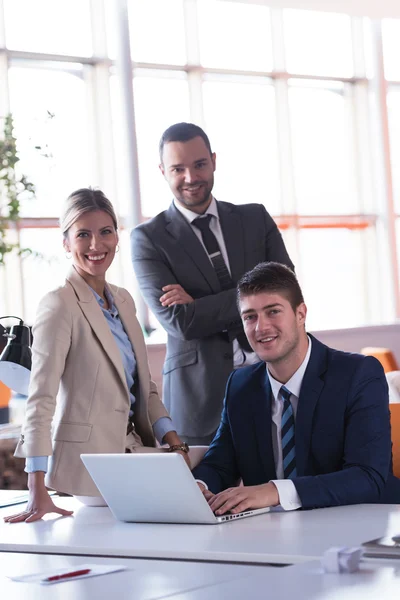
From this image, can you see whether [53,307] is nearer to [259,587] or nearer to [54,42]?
[259,587]

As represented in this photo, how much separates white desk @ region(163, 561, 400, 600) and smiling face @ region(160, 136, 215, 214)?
87.8 inches

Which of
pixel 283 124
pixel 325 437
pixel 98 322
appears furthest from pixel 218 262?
pixel 283 124

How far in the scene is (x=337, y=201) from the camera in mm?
10352

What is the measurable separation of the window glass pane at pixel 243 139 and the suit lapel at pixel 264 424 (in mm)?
6593

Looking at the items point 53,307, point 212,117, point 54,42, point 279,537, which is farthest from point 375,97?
point 279,537

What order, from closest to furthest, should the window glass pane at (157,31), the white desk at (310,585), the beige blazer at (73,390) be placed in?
the white desk at (310,585) < the beige blazer at (73,390) < the window glass pane at (157,31)

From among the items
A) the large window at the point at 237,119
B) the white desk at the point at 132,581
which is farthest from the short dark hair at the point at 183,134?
the large window at the point at 237,119

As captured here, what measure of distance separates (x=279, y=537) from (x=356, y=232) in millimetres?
8598

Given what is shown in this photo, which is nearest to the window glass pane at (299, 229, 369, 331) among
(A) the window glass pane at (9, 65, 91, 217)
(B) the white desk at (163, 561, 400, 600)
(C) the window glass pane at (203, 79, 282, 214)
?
(C) the window glass pane at (203, 79, 282, 214)

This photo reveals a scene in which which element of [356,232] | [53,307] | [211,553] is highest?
[356,232]

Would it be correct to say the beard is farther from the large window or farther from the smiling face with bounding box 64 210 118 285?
the large window

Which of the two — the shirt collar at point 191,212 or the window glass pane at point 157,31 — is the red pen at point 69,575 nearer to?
the shirt collar at point 191,212

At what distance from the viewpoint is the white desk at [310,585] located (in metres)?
1.57

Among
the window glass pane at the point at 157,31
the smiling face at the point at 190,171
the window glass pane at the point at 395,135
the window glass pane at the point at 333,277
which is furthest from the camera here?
the window glass pane at the point at 395,135
